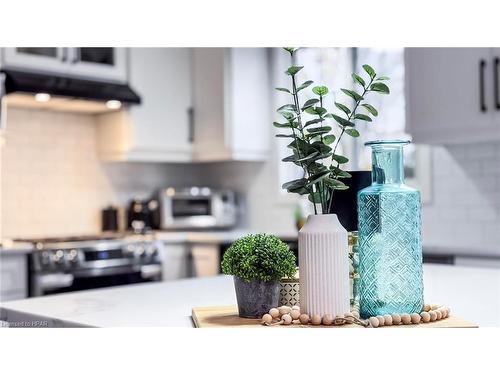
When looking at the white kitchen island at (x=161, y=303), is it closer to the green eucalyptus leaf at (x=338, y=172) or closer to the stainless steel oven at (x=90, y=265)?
the green eucalyptus leaf at (x=338, y=172)

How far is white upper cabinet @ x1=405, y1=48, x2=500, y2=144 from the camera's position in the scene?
134 inches

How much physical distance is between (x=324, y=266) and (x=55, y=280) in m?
2.95

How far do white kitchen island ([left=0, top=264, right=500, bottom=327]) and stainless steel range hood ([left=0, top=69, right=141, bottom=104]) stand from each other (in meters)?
2.39

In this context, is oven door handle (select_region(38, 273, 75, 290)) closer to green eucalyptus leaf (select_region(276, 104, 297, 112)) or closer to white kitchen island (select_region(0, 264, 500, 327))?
white kitchen island (select_region(0, 264, 500, 327))

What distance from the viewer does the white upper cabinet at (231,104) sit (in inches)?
193

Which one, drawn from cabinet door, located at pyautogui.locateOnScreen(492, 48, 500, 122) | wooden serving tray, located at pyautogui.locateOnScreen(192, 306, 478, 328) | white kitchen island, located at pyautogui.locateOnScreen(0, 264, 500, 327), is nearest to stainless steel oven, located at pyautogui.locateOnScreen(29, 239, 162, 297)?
white kitchen island, located at pyautogui.locateOnScreen(0, 264, 500, 327)

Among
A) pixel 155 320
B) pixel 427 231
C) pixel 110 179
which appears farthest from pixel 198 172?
pixel 155 320

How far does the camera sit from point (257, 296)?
1.30m

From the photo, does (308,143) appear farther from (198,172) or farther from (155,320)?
(198,172)

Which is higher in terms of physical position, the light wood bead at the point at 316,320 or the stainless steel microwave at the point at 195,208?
the stainless steel microwave at the point at 195,208

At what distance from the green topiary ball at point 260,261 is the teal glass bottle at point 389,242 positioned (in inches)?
5.3

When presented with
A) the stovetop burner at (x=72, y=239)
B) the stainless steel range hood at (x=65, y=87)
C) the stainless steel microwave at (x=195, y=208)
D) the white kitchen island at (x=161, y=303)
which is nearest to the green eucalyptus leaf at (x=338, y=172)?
the white kitchen island at (x=161, y=303)

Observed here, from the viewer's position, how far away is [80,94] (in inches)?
171
